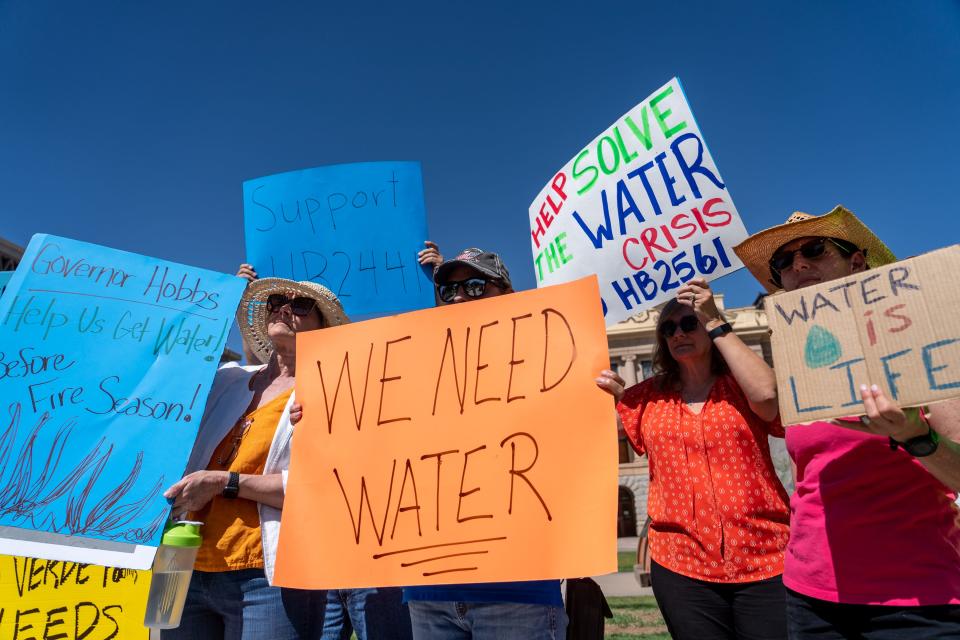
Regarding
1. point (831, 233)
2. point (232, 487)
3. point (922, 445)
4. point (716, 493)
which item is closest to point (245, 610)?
point (232, 487)

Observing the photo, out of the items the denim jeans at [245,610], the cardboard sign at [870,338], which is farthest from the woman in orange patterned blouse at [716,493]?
the denim jeans at [245,610]

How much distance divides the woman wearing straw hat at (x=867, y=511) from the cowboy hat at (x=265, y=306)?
1.79m

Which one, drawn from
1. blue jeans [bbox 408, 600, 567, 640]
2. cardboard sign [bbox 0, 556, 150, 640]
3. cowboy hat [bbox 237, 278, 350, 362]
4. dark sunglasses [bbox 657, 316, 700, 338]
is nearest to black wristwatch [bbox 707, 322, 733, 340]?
dark sunglasses [bbox 657, 316, 700, 338]

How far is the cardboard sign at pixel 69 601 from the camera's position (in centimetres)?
229

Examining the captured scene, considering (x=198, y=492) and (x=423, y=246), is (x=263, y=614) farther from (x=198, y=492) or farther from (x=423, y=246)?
(x=423, y=246)

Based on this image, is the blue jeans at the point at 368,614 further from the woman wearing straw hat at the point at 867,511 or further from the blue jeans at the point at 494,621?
the woman wearing straw hat at the point at 867,511

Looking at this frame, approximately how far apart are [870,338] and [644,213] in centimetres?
129

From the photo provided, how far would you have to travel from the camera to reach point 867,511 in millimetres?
1709

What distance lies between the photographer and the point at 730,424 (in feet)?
6.95

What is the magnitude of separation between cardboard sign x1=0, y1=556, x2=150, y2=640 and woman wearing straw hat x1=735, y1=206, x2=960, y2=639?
2.35m

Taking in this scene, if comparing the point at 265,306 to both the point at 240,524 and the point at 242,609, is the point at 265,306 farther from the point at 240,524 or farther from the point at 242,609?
the point at 242,609

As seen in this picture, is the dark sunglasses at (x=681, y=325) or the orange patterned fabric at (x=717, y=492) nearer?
the orange patterned fabric at (x=717, y=492)

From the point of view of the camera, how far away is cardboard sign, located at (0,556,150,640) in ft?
7.50

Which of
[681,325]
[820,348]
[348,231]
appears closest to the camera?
[820,348]
